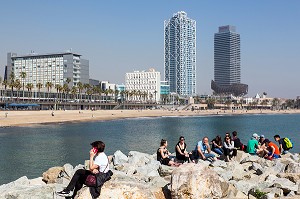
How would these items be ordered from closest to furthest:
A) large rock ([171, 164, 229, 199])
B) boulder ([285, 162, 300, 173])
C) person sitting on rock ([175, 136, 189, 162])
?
large rock ([171, 164, 229, 199]) → boulder ([285, 162, 300, 173]) → person sitting on rock ([175, 136, 189, 162])

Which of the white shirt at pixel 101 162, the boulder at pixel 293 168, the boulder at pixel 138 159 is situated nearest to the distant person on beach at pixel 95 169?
the white shirt at pixel 101 162

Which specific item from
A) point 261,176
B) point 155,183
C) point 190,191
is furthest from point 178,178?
point 261,176

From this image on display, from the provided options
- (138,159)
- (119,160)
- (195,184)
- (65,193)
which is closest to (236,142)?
(138,159)

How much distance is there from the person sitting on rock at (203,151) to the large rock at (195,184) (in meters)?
6.98

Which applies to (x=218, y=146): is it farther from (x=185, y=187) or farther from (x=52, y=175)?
(x=185, y=187)

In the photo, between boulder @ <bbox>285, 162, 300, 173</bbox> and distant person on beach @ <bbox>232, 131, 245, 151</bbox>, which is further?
distant person on beach @ <bbox>232, 131, 245, 151</bbox>

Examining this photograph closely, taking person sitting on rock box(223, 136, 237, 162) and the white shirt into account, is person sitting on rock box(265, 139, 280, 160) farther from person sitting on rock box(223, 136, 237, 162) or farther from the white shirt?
the white shirt

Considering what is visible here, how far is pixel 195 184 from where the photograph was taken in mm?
9586

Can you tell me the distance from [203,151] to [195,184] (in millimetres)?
8066

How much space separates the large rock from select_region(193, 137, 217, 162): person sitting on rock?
6.98 meters

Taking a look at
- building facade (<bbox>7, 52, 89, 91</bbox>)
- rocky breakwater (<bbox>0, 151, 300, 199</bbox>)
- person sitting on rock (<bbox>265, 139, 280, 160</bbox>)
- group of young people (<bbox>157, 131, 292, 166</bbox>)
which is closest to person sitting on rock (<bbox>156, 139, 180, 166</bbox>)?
group of young people (<bbox>157, 131, 292, 166</bbox>)

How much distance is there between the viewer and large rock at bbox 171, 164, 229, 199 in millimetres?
9562

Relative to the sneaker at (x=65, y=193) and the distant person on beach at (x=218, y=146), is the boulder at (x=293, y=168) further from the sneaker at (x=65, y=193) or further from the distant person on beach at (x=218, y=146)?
the sneaker at (x=65, y=193)

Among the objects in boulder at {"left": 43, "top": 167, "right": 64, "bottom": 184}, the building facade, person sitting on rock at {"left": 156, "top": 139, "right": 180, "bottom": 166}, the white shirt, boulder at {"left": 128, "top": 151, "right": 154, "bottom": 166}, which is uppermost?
the building facade
